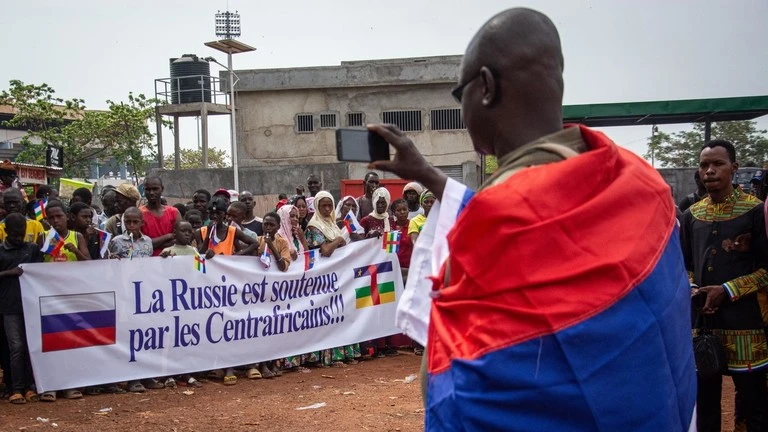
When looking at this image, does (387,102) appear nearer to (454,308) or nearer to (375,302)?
(375,302)

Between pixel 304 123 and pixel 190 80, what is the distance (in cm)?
599

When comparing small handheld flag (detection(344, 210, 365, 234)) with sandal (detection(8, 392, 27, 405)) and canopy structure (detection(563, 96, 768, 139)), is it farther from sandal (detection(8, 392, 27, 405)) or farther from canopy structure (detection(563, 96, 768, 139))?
canopy structure (detection(563, 96, 768, 139))

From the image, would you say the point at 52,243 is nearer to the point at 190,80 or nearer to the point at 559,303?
the point at 559,303

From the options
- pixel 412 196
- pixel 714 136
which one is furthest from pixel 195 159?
pixel 412 196

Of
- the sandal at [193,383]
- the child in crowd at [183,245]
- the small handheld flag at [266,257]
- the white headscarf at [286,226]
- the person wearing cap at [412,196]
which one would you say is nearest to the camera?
the sandal at [193,383]

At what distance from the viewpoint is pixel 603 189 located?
163 cm

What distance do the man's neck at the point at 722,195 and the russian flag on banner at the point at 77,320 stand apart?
546cm

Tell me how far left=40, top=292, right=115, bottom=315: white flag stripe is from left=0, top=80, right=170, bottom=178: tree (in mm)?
26654

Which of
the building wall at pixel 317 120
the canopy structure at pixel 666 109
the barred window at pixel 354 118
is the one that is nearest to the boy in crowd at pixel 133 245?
the canopy structure at pixel 666 109

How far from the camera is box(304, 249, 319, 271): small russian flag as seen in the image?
861 centimetres

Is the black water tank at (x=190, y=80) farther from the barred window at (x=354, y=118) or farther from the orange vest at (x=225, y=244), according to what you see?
the orange vest at (x=225, y=244)

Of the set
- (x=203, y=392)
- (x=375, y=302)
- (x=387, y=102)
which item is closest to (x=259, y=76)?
(x=387, y=102)

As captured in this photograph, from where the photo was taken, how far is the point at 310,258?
866 centimetres

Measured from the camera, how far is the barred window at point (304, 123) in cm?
2881
